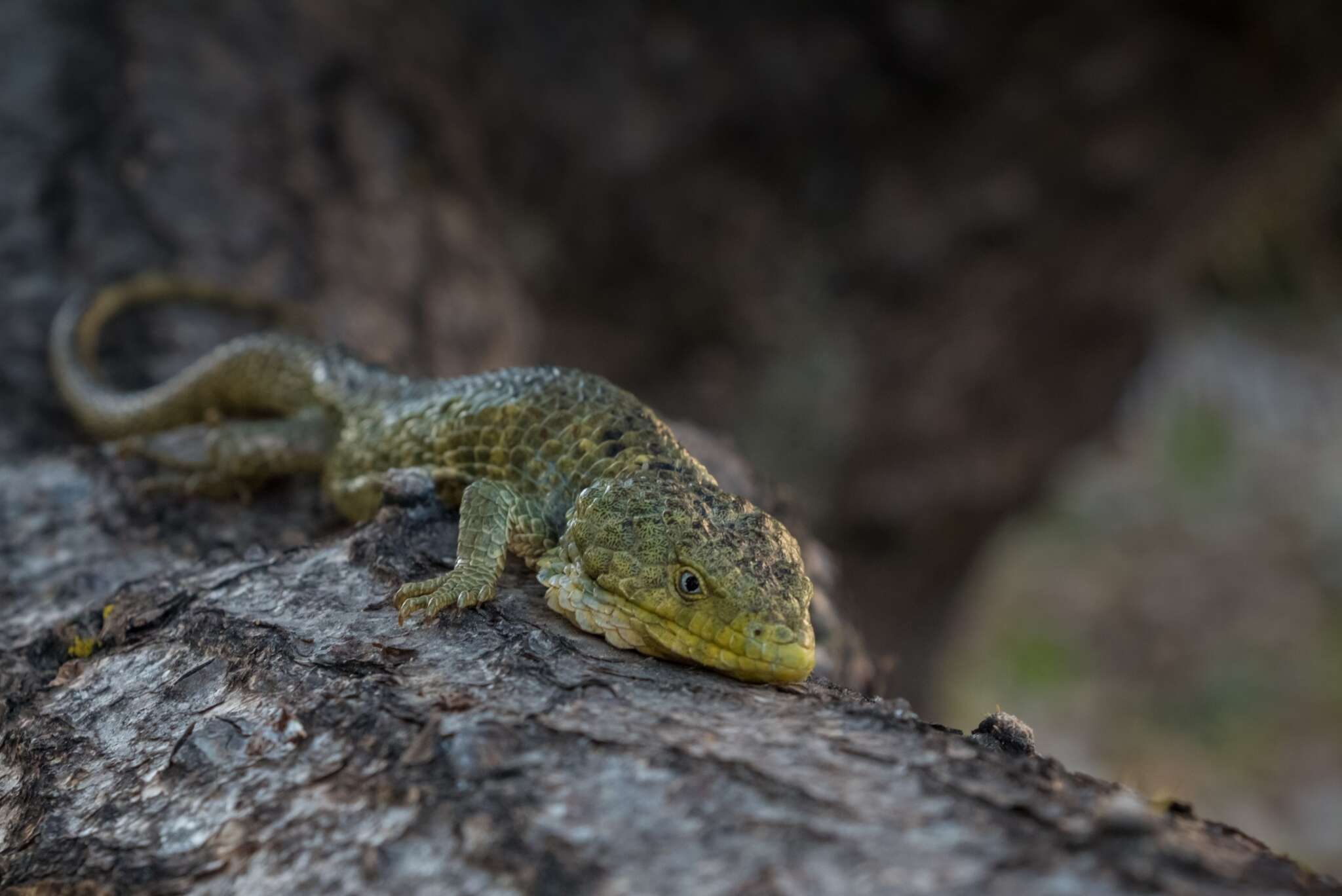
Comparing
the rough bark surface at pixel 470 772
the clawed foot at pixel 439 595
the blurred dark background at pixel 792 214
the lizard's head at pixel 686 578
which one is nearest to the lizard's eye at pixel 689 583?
the lizard's head at pixel 686 578

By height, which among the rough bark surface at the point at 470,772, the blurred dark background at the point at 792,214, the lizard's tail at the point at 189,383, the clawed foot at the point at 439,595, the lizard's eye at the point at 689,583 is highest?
the blurred dark background at the point at 792,214

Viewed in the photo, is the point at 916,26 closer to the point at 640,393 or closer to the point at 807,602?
the point at 640,393

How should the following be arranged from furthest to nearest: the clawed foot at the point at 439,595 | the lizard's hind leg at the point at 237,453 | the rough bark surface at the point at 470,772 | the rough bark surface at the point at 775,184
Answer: the rough bark surface at the point at 775,184 < the lizard's hind leg at the point at 237,453 < the clawed foot at the point at 439,595 < the rough bark surface at the point at 470,772

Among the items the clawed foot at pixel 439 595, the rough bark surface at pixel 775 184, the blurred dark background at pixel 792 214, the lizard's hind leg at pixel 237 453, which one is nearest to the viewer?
the clawed foot at pixel 439 595

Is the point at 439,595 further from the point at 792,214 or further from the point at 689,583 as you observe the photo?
the point at 792,214

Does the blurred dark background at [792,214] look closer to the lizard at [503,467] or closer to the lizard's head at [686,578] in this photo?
the lizard at [503,467]

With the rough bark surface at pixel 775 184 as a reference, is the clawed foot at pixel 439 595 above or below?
below

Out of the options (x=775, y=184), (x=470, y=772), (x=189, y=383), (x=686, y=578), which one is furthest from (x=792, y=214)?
(x=470, y=772)
